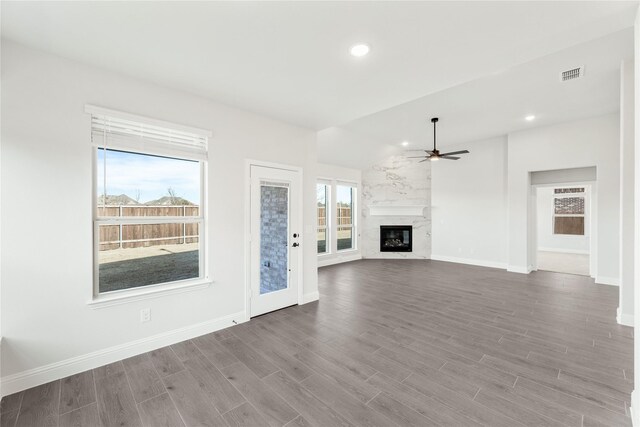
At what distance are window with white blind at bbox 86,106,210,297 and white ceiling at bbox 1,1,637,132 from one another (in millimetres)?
561

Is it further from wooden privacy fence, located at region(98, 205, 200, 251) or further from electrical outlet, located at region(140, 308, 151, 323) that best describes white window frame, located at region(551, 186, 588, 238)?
electrical outlet, located at region(140, 308, 151, 323)

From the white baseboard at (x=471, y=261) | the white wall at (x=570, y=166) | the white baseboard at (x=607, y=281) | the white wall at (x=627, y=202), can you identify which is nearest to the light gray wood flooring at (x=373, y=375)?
the white wall at (x=627, y=202)

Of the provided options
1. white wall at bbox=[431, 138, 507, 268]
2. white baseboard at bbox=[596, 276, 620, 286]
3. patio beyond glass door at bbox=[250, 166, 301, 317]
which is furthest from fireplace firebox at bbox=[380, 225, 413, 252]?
patio beyond glass door at bbox=[250, 166, 301, 317]

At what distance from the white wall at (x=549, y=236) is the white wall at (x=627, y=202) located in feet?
20.9

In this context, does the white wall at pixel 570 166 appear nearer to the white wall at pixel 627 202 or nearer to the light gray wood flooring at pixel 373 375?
the light gray wood flooring at pixel 373 375

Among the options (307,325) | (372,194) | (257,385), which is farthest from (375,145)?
(257,385)

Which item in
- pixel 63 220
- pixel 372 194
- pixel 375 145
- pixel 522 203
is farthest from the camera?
pixel 372 194

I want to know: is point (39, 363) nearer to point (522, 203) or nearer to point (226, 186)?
point (226, 186)

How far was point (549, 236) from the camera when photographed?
30.9 feet

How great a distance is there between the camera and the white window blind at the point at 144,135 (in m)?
2.54

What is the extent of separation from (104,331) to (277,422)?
6.29 ft

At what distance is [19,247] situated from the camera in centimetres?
217

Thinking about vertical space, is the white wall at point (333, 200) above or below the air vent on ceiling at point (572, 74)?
below

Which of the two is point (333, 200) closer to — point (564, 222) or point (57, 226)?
point (57, 226)
